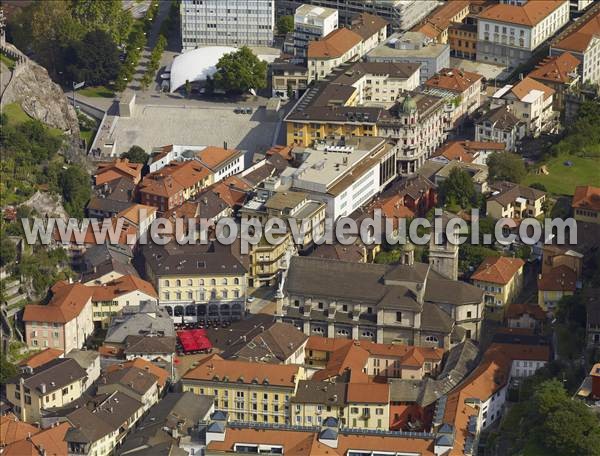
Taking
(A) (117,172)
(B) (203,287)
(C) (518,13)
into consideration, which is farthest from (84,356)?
(C) (518,13)

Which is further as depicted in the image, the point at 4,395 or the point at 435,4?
the point at 435,4

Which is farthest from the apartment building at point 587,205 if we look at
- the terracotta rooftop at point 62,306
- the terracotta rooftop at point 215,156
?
the terracotta rooftop at point 62,306

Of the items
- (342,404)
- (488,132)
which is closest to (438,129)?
(488,132)

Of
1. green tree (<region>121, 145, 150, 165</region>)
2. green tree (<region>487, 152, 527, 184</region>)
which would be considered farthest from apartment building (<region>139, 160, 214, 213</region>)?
green tree (<region>487, 152, 527, 184</region>)

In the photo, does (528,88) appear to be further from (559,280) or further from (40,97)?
(40,97)

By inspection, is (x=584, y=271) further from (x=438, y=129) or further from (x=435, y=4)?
(x=435, y=4)

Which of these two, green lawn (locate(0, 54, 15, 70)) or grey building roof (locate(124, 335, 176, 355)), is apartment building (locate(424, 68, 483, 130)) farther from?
grey building roof (locate(124, 335, 176, 355))
